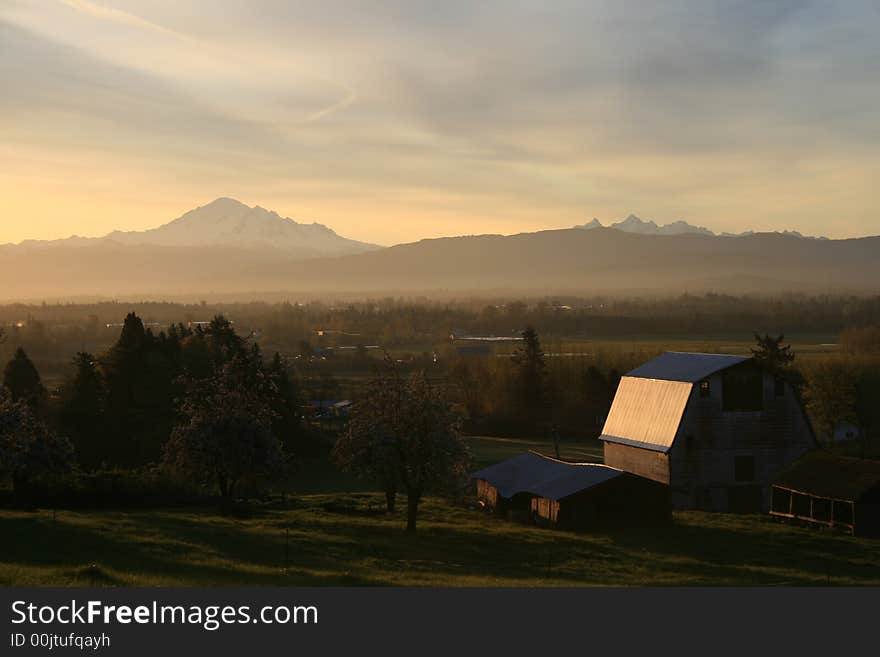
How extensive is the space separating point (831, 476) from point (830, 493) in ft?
5.92

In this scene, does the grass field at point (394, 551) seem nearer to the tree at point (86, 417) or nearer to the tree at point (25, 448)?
the tree at point (25, 448)

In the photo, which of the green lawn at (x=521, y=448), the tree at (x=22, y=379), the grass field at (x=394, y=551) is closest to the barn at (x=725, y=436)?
the grass field at (x=394, y=551)

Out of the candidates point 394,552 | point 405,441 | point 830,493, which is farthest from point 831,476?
point 394,552

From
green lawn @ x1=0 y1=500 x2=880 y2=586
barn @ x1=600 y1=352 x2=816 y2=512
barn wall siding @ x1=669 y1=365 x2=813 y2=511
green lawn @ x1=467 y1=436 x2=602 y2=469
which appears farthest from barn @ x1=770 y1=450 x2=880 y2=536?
green lawn @ x1=467 y1=436 x2=602 y2=469

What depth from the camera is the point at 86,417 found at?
248ft

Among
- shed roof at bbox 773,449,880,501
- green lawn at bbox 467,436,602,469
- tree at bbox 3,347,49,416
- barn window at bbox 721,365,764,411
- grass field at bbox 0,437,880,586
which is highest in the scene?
barn window at bbox 721,365,764,411

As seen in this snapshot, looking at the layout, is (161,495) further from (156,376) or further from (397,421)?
(156,376)

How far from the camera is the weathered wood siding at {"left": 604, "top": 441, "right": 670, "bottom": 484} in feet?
173

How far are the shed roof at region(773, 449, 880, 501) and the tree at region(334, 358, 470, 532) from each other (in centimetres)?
1738

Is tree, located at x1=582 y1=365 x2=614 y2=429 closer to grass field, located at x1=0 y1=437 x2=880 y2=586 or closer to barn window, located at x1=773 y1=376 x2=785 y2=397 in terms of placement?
barn window, located at x1=773 y1=376 x2=785 y2=397

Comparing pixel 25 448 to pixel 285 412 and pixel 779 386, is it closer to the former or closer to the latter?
pixel 779 386

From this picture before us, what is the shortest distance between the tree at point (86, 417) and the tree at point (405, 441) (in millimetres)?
36551

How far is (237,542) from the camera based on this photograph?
36.2 m

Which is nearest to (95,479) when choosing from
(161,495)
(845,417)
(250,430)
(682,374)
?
(161,495)
